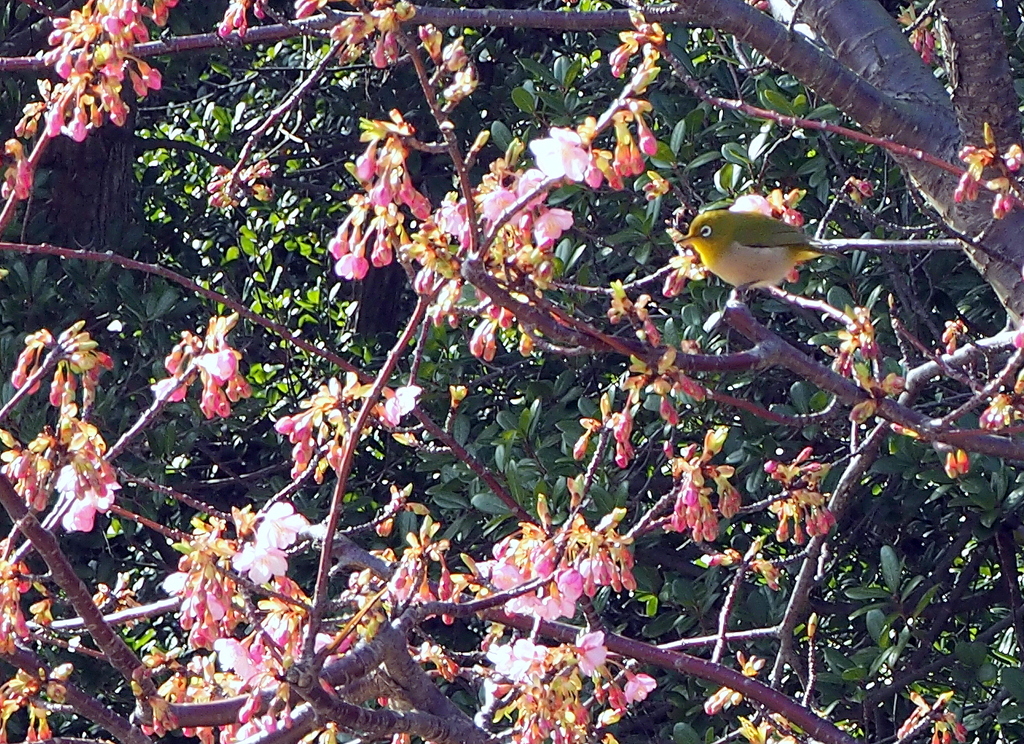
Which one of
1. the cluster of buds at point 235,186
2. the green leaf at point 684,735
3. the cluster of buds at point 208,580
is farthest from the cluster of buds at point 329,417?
the green leaf at point 684,735

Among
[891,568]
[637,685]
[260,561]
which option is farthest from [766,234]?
[260,561]

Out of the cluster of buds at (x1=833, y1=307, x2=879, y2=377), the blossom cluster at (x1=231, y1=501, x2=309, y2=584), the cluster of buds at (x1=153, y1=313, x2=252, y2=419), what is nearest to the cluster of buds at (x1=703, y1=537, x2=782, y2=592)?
the cluster of buds at (x1=833, y1=307, x2=879, y2=377)

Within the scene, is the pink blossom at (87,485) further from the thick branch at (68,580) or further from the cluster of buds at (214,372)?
the cluster of buds at (214,372)

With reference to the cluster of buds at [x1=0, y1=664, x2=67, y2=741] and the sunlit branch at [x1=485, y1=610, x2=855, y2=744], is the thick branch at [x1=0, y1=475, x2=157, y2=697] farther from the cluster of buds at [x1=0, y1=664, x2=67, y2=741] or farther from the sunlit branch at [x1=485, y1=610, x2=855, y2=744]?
the sunlit branch at [x1=485, y1=610, x2=855, y2=744]

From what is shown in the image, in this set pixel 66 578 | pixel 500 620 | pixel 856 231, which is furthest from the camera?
pixel 856 231

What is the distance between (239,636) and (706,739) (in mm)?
1449

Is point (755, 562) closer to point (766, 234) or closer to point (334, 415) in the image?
point (334, 415)

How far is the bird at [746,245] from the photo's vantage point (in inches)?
127

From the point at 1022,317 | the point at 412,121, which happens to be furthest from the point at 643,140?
the point at 412,121

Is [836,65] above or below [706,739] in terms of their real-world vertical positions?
above

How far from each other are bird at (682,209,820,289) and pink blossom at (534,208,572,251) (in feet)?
4.84

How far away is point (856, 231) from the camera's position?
383 cm

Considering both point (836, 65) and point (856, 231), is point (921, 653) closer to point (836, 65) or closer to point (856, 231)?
point (856, 231)

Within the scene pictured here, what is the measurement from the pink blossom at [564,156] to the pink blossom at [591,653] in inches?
28.5
